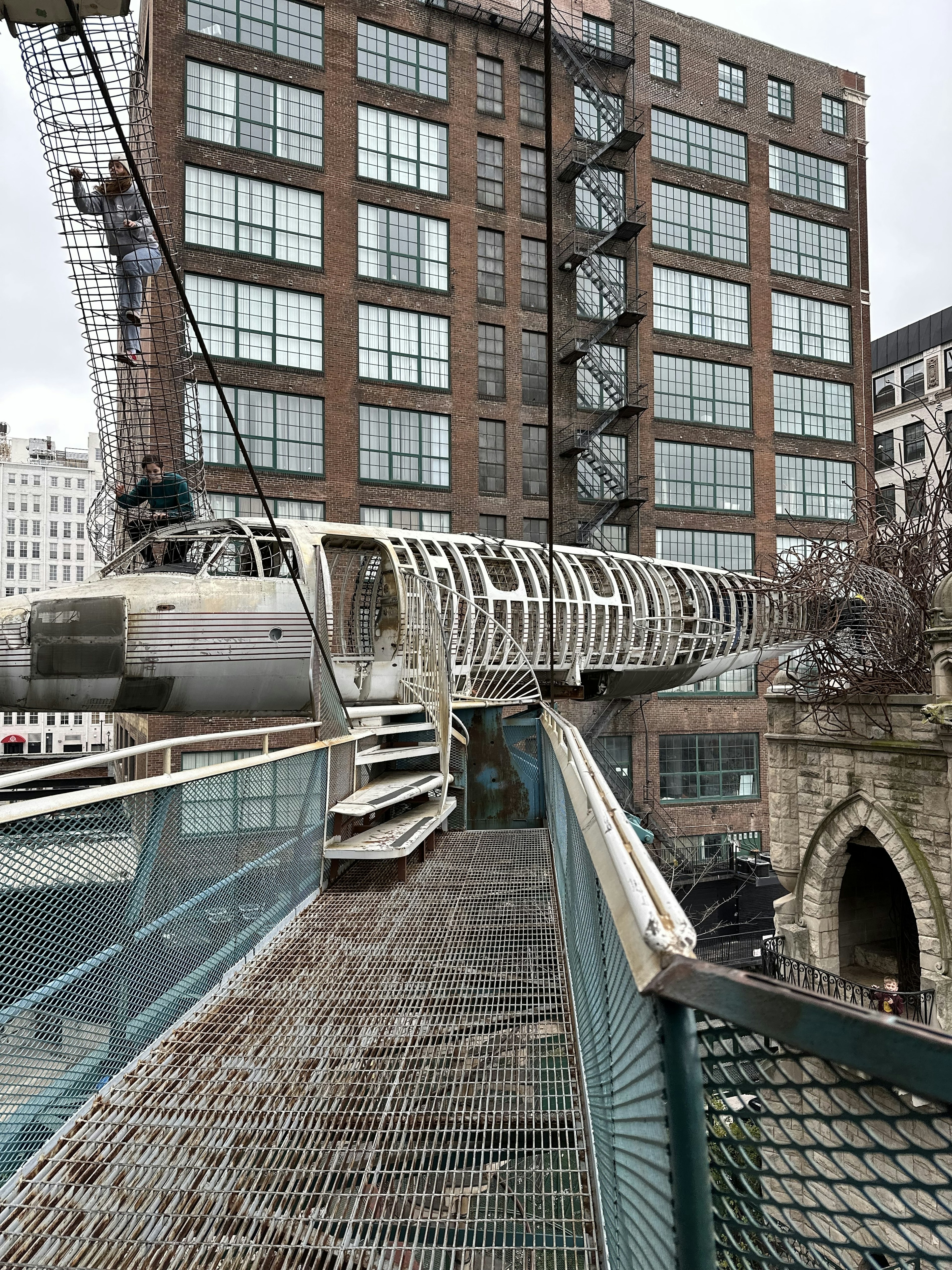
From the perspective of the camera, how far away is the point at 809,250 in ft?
124

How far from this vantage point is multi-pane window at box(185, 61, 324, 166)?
2520cm

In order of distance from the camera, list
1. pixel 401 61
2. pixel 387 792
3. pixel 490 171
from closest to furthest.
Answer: pixel 387 792
pixel 401 61
pixel 490 171

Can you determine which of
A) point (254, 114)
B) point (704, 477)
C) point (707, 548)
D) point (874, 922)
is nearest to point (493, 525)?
point (707, 548)

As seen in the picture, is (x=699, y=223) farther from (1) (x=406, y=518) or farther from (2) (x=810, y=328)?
(1) (x=406, y=518)

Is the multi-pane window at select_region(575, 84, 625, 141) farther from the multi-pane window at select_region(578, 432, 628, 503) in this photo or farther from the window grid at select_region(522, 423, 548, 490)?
the window grid at select_region(522, 423, 548, 490)

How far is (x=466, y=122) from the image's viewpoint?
97.4 feet

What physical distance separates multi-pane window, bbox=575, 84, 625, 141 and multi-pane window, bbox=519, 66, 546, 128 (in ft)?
6.41

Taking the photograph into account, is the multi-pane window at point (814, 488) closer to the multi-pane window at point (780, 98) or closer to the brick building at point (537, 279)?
the brick building at point (537, 279)

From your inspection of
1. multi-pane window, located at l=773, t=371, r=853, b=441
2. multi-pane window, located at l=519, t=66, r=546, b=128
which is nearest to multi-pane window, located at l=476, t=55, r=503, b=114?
multi-pane window, located at l=519, t=66, r=546, b=128

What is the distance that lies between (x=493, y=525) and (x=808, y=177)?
80.0 feet

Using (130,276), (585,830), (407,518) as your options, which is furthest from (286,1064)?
(407,518)

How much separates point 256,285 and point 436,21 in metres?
12.9

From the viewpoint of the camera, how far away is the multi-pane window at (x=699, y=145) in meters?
34.1

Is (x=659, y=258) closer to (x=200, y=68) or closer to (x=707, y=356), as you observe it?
(x=707, y=356)
